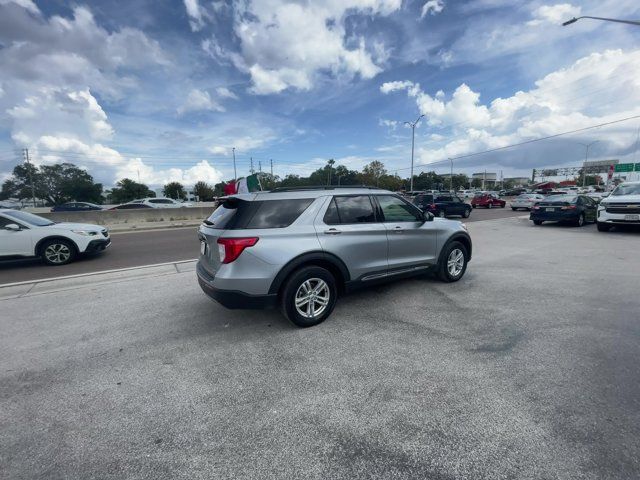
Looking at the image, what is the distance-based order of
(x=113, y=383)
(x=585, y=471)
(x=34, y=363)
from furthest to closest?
(x=34, y=363) < (x=113, y=383) < (x=585, y=471)

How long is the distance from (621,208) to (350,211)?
12.0 meters

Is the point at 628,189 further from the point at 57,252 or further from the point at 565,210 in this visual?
the point at 57,252

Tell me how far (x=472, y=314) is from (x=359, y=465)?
291cm

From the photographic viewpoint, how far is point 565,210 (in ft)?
44.9

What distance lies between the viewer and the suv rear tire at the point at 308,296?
3643mm

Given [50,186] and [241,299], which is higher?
[50,186]

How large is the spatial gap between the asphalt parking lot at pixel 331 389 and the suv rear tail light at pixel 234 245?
997mm

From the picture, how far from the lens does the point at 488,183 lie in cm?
13588

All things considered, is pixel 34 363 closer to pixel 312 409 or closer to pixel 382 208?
pixel 312 409

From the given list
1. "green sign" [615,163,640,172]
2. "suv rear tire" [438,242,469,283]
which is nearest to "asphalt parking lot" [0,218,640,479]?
"suv rear tire" [438,242,469,283]

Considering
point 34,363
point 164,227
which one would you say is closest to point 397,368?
point 34,363

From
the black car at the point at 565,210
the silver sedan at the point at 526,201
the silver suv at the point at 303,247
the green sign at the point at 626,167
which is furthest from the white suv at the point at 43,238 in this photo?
the green sign at the point at 626,167

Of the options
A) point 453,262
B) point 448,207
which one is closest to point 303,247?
point 453,262

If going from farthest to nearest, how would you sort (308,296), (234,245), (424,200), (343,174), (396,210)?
(343,174)
(424,200)
(396,210)
(308,296)
(234,245)
